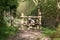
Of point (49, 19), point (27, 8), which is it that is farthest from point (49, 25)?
point (27, 8)

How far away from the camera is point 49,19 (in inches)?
610

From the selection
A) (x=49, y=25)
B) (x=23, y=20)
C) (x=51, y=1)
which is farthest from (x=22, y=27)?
(x=51, y=1)

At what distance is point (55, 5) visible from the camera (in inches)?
614

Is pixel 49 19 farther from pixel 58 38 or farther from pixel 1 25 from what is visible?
pixel 58 38

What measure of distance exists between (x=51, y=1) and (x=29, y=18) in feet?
6.91

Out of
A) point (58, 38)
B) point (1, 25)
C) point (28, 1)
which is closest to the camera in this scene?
point (58, 38)

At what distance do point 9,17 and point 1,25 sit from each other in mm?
3477

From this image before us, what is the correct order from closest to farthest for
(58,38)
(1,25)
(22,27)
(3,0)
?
(58,38) < (3,0) < (1,25) < (22,27)

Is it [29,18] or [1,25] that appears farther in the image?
[29,18]

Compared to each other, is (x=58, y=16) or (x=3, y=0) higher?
(x=3, y=0)

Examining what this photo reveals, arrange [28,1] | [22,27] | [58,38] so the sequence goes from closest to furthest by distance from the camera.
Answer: [58,38] → [22,27] → [28,1]

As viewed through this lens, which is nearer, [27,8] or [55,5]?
[55,5]

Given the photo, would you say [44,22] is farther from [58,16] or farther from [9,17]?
[9,17]

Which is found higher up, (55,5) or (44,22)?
(55,5)
